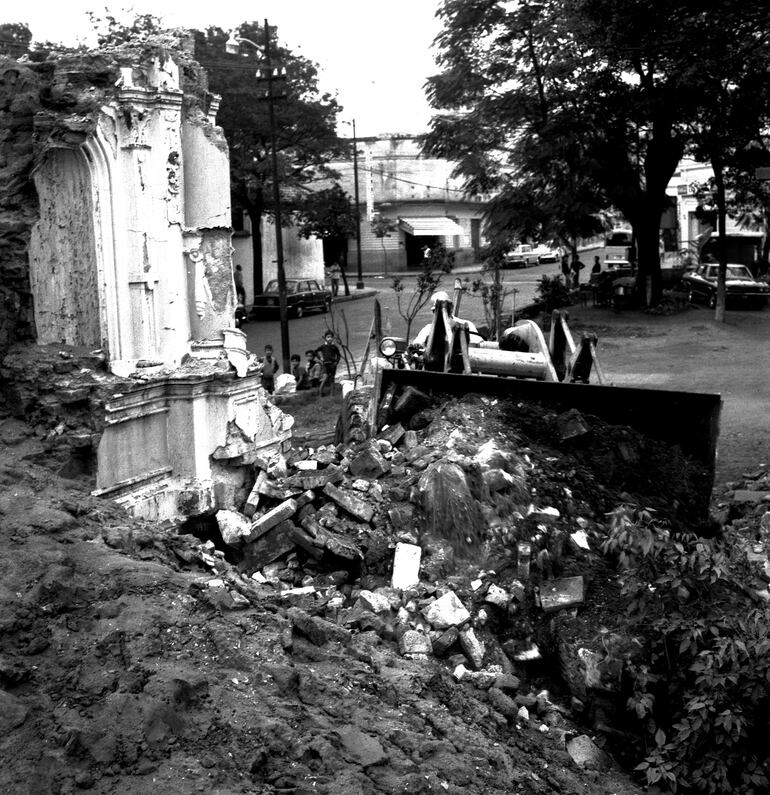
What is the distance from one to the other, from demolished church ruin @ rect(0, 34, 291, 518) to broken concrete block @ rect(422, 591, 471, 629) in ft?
7.94

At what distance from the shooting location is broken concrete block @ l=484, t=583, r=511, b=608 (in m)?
7.77

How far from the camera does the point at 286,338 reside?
22203mm

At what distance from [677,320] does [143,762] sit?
76.2ft

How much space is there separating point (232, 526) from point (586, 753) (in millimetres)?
3541

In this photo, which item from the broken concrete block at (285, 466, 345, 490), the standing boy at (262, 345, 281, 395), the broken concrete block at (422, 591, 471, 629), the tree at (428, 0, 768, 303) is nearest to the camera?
the broken concrete block at (422, 591, 471, 629)

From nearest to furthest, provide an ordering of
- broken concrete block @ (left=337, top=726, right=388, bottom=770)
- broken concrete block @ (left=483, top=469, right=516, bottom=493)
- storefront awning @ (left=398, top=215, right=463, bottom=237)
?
broken concrete block @ (left=337, top=726, right=388, bottom=770) < broken concrete block @ (left=483, top=469, right=516, bottom=493) < storefront awning @ (left=398, top=215, right=463, bottom=237)

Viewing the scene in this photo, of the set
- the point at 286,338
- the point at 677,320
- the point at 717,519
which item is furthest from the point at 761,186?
the point at 717,519

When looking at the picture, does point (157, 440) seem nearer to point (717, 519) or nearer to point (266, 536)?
point (266, 536)

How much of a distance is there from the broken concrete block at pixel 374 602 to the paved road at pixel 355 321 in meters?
13.2

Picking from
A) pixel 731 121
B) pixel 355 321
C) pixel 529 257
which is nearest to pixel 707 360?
pixel 731 121

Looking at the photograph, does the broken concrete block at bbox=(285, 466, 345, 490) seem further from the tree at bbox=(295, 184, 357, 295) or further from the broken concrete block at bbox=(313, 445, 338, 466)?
the tree at bbox=(295, 184, 357, 295)

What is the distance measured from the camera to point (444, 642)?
720 cm

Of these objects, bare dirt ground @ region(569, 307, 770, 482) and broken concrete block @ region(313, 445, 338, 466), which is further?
bare dirt ground @ region(569, 307, 770, 482)

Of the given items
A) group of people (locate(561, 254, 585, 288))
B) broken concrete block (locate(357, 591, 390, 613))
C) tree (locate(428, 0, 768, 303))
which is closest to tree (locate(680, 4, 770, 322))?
tree (locate(428, 0, 768, 303))
